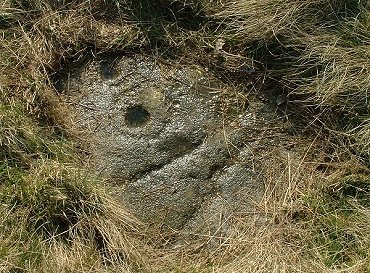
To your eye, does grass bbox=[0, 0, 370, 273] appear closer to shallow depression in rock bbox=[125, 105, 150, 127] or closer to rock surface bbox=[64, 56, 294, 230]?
rock surface bbox=[64, 56, 294, 230]

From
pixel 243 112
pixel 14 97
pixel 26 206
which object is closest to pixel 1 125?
pixel 14 97

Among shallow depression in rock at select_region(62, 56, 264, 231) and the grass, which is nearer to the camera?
the grass

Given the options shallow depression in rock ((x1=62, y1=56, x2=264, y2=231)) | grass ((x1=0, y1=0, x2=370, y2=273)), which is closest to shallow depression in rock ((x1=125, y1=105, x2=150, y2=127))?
shallow depression in rock ((x1=62, y1=56, x2=264, y2=231))

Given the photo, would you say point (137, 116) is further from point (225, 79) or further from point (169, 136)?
point (225, 79)

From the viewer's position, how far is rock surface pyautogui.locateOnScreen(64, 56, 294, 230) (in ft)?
11.4

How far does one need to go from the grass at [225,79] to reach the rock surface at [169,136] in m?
0.10

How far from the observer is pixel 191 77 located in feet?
11.7

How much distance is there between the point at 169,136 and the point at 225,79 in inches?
18.7

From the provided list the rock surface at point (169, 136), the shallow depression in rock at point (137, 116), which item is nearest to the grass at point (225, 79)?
the rock surface at point (169, 136)

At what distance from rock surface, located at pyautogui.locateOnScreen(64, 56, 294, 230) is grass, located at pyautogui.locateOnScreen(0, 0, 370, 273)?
10 centimetres

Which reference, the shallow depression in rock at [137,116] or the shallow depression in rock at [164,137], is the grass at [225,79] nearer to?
the shallow depression in rock at [164,137]

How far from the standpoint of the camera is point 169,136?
11.5 feet

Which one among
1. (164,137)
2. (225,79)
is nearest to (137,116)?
(164,137)

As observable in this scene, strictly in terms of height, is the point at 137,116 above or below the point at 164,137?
above
